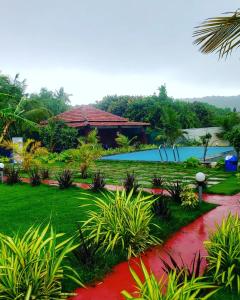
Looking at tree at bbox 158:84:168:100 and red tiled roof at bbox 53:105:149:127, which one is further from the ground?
tree at bbox 158:84:168:100

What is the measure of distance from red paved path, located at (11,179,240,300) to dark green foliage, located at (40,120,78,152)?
15758 mm

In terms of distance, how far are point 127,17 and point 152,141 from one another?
1438 cm

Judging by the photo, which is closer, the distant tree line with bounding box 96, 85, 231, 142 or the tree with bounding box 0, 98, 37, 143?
the tree with bounding box 0, 98, 37, 143

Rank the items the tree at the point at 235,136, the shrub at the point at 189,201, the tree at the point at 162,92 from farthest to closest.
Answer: the tree at the point at 162,92
the tree at the point at 235,136
the shrub at the point at 189,201

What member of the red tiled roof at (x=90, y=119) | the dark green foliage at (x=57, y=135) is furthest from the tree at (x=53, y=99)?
the dark green foliage at (x=57, y=135)

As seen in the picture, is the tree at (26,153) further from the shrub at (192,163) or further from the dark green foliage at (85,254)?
the dark green foliage at (85,254)

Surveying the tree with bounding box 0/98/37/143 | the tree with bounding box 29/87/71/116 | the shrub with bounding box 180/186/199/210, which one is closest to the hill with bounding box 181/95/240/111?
the tree with bounding box 29/87/71/116

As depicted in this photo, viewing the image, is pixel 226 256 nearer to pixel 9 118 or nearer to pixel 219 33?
pixel 219 33

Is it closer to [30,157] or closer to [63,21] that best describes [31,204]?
[30,157]

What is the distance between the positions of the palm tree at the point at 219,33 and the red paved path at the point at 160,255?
2573 mm

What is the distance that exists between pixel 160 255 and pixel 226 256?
1.07 m

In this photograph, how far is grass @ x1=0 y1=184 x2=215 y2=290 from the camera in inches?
176

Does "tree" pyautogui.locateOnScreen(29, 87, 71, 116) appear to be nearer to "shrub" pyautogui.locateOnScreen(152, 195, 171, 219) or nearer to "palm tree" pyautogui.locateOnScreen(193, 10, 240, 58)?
"shrub" pyautogui.locateOnScreen(152, 195, 171, 219)

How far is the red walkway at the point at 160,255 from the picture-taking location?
3.76m
